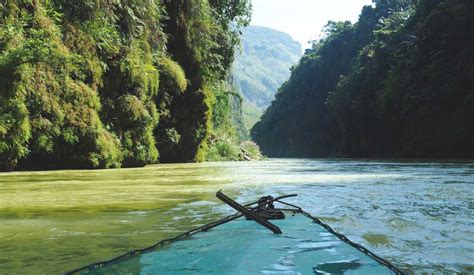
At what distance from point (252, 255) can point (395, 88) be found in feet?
123

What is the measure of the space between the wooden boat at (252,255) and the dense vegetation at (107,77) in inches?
275

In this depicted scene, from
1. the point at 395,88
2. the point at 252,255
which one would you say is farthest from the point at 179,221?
the point at 395,88

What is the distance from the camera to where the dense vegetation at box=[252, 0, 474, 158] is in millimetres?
32062

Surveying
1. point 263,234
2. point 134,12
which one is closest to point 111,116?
point 134,12

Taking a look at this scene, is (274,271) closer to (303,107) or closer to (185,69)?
(185,69)

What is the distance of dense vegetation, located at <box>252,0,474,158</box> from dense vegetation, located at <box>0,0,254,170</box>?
14751 millimetres

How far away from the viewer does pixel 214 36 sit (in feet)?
80.4

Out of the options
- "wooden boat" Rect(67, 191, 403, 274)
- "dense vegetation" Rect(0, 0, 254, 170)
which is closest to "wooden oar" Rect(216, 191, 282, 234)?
"wooden boat" Rect(67, 191, 403, 274)

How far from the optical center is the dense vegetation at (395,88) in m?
32.1

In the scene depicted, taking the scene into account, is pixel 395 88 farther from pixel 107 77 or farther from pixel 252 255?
pixel 252 255

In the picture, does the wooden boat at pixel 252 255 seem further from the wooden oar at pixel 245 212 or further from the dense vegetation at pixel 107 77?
the dense vegetation at pixel 107 77

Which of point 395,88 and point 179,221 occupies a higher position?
point 395,88

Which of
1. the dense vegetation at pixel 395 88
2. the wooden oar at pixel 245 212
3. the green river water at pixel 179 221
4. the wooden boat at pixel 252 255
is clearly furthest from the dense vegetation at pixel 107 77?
the dense vegetation at pixel 395 88

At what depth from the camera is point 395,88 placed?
125ft
